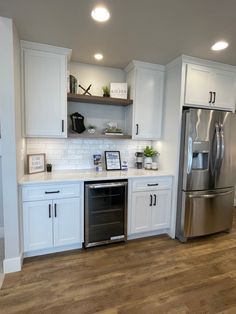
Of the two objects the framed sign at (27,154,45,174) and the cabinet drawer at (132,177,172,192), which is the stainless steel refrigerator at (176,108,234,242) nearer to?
the cabinet drawer at (132,177,172,192)

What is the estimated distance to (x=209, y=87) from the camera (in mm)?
2764

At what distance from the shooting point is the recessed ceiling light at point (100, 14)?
1672 millimetres

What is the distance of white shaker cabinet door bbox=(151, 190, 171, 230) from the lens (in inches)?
109

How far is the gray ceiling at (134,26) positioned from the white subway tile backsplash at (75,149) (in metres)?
1.26

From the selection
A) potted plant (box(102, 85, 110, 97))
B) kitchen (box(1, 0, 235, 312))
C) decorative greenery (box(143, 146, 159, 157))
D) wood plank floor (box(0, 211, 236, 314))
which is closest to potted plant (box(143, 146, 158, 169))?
decorative greenery (box(143, 146, 159, 157))

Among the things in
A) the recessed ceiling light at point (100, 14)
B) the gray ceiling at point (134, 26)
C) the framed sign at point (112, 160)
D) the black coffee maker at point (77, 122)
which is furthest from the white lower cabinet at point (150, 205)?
the recessed ceiling light at point (100, 14)

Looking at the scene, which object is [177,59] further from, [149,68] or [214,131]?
[214,131]

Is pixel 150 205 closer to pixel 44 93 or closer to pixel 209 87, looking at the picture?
pixel 209 87

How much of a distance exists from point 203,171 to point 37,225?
224 cm

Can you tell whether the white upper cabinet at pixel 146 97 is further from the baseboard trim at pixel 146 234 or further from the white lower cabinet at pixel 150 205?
the baseboard trim at pixel 146 234

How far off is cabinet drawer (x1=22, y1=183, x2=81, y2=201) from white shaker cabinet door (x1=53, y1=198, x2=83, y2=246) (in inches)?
2.9

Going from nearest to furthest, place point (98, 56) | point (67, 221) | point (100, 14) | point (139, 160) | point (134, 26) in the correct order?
point (100, 14) < point (134, 26) < point (67, 221) < point (98, 56) < point (139, 160)

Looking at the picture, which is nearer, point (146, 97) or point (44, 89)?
point (44, 89)

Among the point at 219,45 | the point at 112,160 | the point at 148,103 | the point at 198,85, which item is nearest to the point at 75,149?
the point at 112,160
